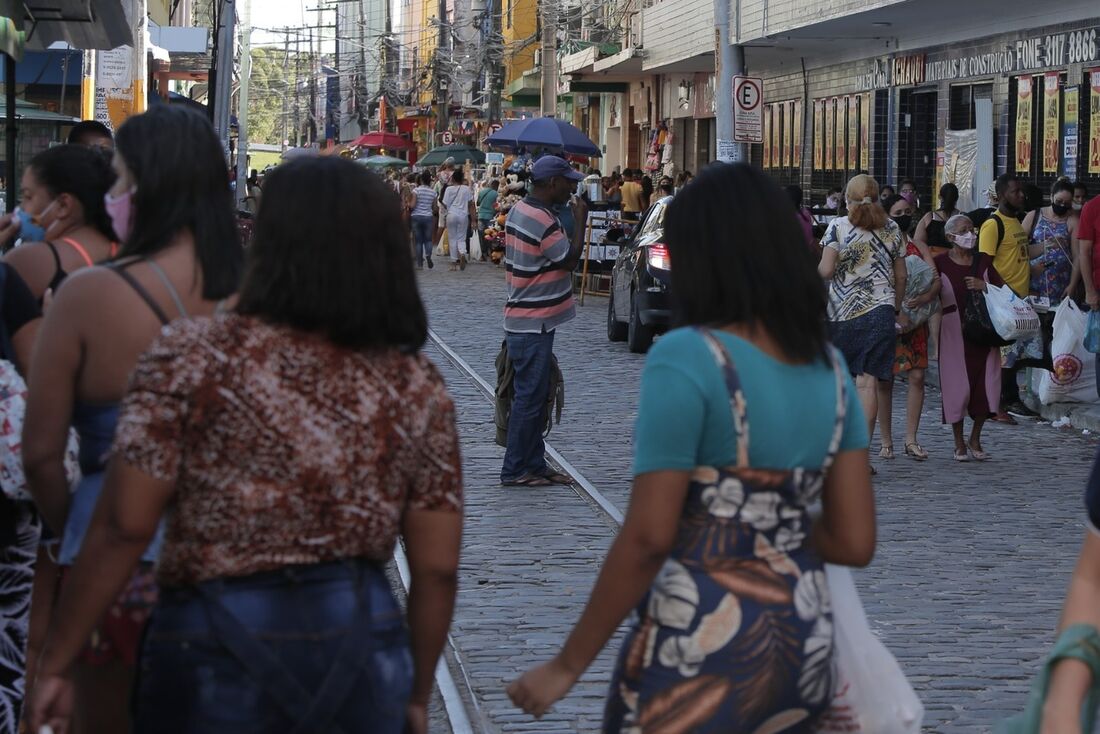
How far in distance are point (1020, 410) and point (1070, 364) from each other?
92cm

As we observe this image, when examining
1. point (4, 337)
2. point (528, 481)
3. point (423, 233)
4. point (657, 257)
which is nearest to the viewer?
point (4, 337)

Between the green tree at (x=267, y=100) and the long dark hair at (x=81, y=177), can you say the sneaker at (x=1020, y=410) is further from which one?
the green tree at (x=267, y=100)

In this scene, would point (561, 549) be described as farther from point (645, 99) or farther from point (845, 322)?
point (645, 99)

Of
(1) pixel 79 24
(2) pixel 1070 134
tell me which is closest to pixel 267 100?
(2) pixel 1070 134

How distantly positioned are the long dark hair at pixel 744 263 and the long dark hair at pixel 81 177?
209 cm

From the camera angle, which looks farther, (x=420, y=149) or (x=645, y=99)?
(x=420, y=149)

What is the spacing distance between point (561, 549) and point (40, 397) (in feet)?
17.1

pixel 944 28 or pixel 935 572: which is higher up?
pixel 944 28

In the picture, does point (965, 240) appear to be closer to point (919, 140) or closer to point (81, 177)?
point (81, 177)

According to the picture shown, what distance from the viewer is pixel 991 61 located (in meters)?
21.8

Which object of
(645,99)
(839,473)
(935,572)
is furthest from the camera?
(645,99)

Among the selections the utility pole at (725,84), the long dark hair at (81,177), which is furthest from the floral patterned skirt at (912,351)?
→ the utility pole at (725,84)

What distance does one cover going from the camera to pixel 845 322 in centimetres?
1097

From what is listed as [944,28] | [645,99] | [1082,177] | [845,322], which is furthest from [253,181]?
[845,322]
